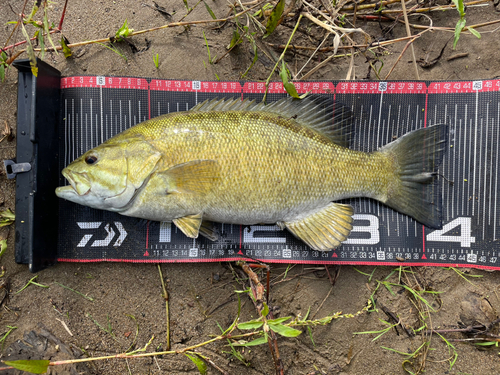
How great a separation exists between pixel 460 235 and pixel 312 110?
1612 mm

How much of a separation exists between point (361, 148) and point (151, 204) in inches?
69.4

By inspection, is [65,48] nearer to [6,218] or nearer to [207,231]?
[6,218]

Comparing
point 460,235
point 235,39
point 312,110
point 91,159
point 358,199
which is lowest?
point 460,235

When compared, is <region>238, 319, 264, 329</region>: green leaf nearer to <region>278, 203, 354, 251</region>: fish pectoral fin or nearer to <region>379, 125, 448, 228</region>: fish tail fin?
<region>278, 203, 354, 251</region>: fish pectoral fin

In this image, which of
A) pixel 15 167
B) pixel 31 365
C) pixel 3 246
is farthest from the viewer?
pixel 3 246

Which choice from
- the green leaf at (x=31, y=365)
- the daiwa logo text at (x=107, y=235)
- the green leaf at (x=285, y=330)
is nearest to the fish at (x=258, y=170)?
the daiwa logo text at (x=107, y=235)

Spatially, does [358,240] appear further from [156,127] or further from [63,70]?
[63,70]

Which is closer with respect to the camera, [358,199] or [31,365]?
[31,365]

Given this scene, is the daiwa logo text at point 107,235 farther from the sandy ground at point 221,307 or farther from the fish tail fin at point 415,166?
the fish tail fin at point 415,166

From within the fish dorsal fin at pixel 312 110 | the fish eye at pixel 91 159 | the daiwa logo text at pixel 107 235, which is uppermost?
the fish dorsal fin at pixel 312 110

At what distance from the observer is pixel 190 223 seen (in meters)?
2.41

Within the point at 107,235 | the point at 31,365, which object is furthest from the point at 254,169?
the point at 31,365

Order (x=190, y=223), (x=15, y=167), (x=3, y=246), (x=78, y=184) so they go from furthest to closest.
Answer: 1. (x=3, y=246)
2. (x=15, y=167)
3. (x=190, y=223)
4. (x=78, y=184)

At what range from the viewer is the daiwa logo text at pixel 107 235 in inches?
105
